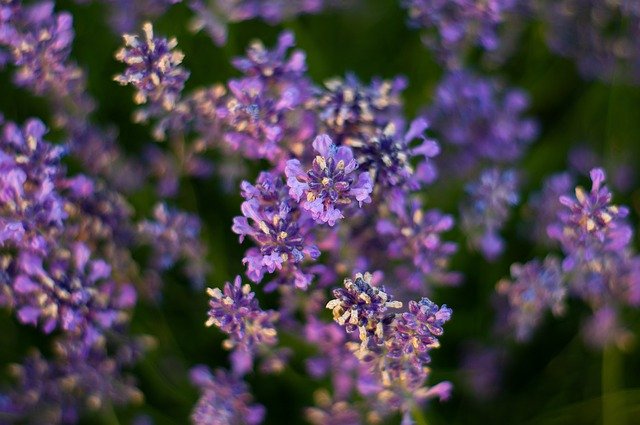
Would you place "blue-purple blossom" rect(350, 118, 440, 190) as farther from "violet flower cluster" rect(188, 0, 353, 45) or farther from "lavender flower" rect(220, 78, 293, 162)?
"violet flower cluster" rect(188, 0, 353, 45)

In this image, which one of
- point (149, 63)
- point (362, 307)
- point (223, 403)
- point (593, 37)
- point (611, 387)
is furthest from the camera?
point (593, 37)

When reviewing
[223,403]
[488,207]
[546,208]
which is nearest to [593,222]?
[488,207]

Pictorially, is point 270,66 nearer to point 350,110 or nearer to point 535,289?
point 350,110

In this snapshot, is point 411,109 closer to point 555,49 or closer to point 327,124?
point 555,49

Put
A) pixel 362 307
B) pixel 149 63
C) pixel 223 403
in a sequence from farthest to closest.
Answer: pixel 223 403, pixel 149 63, pixel 362 307

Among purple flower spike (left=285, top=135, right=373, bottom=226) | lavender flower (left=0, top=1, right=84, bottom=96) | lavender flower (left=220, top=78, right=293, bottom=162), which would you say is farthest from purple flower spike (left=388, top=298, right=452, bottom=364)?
lavender flower (left=0, top=1, right=84, bottom=96)

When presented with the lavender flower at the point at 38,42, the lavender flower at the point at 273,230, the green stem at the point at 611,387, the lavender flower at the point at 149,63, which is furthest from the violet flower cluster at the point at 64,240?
the green stem at the point at 611,387
